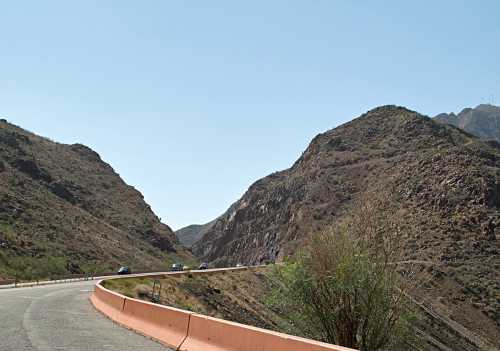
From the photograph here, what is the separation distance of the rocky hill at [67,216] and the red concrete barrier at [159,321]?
38.3 m

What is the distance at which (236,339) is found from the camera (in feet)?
29.7

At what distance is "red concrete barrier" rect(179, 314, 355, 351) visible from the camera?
7363mm

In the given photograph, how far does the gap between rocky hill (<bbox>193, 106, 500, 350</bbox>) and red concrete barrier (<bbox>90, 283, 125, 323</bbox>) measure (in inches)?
320

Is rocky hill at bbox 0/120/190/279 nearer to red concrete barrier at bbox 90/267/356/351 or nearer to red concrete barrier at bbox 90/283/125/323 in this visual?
red concrete barrier at bbox 90/283/125/323

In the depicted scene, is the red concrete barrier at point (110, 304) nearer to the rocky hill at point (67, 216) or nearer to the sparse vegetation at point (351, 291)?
the sparse vegetation at point (351, 291)

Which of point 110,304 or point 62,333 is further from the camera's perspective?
point 110,304

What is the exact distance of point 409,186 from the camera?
8719 centimetres

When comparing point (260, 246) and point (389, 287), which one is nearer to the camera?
point (389, 287)

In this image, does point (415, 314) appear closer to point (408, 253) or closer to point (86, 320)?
point (86, 320)

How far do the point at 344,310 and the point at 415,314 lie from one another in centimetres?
318

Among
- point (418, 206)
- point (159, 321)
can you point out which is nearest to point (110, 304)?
point (159, 321)

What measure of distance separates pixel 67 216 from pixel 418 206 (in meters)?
48.8

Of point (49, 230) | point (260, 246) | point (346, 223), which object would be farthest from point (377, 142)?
point (346, 223)

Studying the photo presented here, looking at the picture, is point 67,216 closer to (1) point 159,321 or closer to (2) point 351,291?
(2) point 351,291
